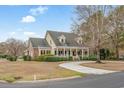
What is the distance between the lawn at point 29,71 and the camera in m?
10.4

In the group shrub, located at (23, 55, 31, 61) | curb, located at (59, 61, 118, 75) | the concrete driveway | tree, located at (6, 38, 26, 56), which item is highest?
tree, located at (6, 38, 26, 56)

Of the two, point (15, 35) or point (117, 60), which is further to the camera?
point (117, 60)

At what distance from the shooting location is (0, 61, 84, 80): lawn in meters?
10.4

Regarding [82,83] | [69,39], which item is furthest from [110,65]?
[82,83]

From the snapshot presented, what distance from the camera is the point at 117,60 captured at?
1251 cm

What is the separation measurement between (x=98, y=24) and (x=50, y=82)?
4301mm

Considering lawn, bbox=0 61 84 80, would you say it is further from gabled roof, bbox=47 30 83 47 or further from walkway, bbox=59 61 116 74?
gabled roof, bbox=47 30 83 47

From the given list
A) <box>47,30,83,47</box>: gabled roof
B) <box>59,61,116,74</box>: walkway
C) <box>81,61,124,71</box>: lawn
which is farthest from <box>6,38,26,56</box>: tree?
<box>81,61,124,71</box>: lawn

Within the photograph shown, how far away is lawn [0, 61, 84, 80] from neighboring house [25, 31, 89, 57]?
0.71 m

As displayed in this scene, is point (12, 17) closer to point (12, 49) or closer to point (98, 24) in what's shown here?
point (12, 49)

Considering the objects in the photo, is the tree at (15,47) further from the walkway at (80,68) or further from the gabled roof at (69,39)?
the walkway at (80,68)

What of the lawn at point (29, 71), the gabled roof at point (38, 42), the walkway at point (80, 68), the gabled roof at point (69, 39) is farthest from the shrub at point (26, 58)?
the walkway at point (80, 68)

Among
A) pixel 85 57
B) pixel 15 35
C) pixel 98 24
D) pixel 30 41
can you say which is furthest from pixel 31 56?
pixel 98 24

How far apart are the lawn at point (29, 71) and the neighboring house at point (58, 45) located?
0.71 metres
